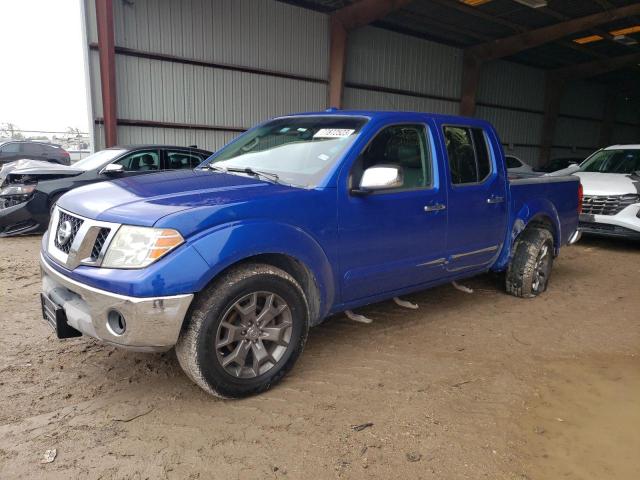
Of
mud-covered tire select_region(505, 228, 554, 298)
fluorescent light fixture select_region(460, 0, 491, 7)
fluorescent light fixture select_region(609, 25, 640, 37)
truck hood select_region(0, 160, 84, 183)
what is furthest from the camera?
fluorescent light fixture select_region(609, 25, 640, 37)

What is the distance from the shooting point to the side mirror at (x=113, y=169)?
741cm

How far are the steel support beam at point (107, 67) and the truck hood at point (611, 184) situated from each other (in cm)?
1051

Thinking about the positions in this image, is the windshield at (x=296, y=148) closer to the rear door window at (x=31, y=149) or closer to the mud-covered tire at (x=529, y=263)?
the mud-covered tire at (x=529, y=263)

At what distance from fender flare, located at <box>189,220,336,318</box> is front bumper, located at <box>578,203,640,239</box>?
6.27 meters

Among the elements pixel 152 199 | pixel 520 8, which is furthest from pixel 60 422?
pixel 520 8

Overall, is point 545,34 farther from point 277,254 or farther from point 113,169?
point 277,254

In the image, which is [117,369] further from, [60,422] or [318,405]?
[318,405]

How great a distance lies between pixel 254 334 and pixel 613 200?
23.0 ft

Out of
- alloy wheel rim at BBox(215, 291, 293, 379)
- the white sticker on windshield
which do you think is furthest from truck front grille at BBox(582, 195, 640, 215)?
alloy wheel rim at BBox(215, 291, 293, 379)

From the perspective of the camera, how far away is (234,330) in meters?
2.80

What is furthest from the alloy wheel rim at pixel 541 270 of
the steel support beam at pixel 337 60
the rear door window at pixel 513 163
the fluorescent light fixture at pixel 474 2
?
the fluorescent light fixture at pixel 474 2

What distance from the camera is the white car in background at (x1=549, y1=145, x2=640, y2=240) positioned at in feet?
24.5

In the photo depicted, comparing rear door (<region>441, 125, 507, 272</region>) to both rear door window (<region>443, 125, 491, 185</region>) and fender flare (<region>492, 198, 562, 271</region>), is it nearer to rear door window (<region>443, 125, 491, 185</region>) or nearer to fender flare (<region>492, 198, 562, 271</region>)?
rear door window (<region>443, 125, 491, 185</region>)

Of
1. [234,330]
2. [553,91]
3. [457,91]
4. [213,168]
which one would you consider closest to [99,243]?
[234,330]
